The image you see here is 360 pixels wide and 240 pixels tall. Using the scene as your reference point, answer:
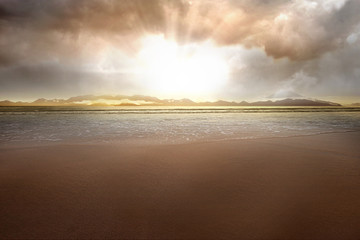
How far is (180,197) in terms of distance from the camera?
3967 mm

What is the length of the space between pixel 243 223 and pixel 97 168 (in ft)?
14.4

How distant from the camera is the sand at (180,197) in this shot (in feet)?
9.56

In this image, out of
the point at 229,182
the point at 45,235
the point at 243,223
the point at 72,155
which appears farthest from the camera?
the point at 72,155

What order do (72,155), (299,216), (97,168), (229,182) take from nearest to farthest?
(299,216)
(229,182)
(97,168)
(72,155)

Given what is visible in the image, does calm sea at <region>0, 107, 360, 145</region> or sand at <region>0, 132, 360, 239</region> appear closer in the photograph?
sand at <region>0, 132, 360, 239</region>

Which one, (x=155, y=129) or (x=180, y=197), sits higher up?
(x=180, y=197)

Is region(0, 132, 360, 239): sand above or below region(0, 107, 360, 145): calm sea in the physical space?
above

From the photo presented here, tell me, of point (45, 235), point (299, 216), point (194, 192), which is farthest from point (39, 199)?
point (299, 216)

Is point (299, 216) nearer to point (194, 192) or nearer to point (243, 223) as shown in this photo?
point (243, 223)

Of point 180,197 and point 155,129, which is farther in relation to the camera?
point 155,129

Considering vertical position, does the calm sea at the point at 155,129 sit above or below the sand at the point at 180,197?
below

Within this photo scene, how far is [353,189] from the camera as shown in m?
4.37

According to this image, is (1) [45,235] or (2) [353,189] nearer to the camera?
(1) [45,235]

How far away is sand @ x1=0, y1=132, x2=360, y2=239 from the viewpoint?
291 centimetres
